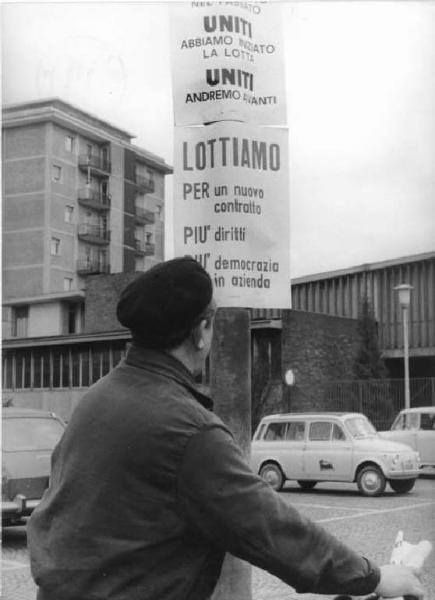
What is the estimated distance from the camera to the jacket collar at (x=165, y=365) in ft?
6.06

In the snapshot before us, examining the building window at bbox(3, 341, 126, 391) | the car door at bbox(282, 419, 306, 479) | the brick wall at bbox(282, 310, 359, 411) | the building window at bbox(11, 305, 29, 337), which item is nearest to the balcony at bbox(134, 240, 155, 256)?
the car door at bbox(282, 419, 306, 479)

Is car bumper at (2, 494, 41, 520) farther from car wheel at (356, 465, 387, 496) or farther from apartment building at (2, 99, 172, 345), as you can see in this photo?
car wheel at (356, 465, 387, 496)

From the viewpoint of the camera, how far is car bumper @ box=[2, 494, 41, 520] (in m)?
9.77

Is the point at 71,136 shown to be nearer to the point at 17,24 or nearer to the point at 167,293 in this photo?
the point at 17,24

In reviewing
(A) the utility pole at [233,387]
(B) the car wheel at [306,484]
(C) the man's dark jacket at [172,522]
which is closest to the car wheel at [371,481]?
(B) the car wheel at [306,484]

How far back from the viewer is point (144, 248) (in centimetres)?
579

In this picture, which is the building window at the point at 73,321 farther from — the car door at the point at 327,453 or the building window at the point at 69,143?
the building window at the point at 69,143

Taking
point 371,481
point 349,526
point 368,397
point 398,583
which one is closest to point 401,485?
point 371,481

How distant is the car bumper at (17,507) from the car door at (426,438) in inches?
416

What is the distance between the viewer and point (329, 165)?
17.5 feet

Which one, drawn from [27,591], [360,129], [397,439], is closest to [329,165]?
[360,129]

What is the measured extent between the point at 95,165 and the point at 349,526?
731cm

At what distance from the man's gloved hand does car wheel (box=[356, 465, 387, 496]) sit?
47.4 feet

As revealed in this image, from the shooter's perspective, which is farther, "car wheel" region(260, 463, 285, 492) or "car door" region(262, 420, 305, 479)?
"car wheel" region(260, 463, 285, 492)
